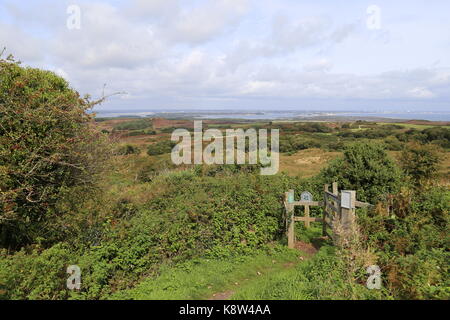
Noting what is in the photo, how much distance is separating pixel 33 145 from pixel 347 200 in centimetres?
753

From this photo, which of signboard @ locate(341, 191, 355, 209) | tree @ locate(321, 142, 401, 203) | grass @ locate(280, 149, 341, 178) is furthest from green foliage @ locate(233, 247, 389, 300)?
grass @ locate(280, 149, 341, 178)

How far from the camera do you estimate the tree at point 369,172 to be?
27.0ft

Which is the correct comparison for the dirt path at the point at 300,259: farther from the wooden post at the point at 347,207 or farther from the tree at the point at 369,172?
the tree at the point at 369,172

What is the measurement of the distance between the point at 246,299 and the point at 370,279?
6.82 ft

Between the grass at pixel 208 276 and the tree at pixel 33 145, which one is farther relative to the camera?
the tree at pixel 33 145

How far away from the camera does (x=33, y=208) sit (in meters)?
6.61

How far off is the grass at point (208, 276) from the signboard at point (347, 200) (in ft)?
5.78

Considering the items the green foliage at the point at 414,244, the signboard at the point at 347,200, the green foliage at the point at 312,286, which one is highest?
the signboard at the point at 347,200

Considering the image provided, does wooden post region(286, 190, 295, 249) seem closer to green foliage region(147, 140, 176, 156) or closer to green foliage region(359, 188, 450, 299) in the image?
green foliage region(359, 188, 450, 299)

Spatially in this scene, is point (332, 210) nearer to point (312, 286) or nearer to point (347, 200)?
point (347, 200)

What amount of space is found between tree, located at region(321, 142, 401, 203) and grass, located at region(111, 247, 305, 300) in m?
3.59

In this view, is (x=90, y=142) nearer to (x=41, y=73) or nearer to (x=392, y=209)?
(x=41, y=73)

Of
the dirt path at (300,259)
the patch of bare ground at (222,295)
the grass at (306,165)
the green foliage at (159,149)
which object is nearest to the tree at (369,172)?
the dirt path at (300,259)
